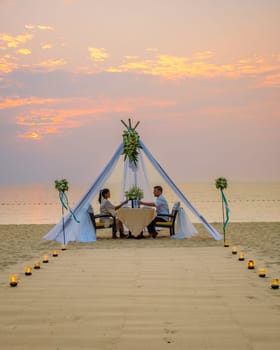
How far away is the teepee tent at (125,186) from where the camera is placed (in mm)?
14133

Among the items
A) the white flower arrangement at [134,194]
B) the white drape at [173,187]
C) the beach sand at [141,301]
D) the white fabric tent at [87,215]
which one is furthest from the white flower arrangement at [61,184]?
the beach sand at [141,301]

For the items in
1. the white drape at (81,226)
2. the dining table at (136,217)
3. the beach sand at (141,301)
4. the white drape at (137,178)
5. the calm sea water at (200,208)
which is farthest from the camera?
the calm sea water at (200,208)

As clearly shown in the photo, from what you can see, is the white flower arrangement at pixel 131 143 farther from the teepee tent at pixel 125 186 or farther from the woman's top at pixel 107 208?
→ the woman's top at pixel 107 208

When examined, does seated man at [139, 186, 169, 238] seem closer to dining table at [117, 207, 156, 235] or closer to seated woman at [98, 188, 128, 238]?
dining table at [117, 207, 156, 235]

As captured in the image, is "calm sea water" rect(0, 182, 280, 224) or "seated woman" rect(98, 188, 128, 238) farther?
"calm sea water" rect(0, 182, 280, 224)

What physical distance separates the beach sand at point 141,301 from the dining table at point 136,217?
2.72m

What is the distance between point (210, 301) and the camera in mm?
6145

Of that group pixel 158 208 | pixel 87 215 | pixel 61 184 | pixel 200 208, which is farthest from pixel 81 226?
pixel 200 208

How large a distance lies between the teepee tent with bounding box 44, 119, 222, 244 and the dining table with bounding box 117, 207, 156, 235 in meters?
0.76

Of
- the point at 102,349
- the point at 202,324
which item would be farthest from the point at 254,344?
the point at 102,349

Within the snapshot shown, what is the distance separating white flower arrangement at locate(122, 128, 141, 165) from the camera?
14.9 m

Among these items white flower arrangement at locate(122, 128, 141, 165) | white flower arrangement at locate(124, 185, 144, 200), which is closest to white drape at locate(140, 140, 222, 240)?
white flower arrangement at locate(122, 128, 141, 165)

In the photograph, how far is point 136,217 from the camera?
14312 millimetres

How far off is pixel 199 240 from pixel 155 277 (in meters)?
6.13
